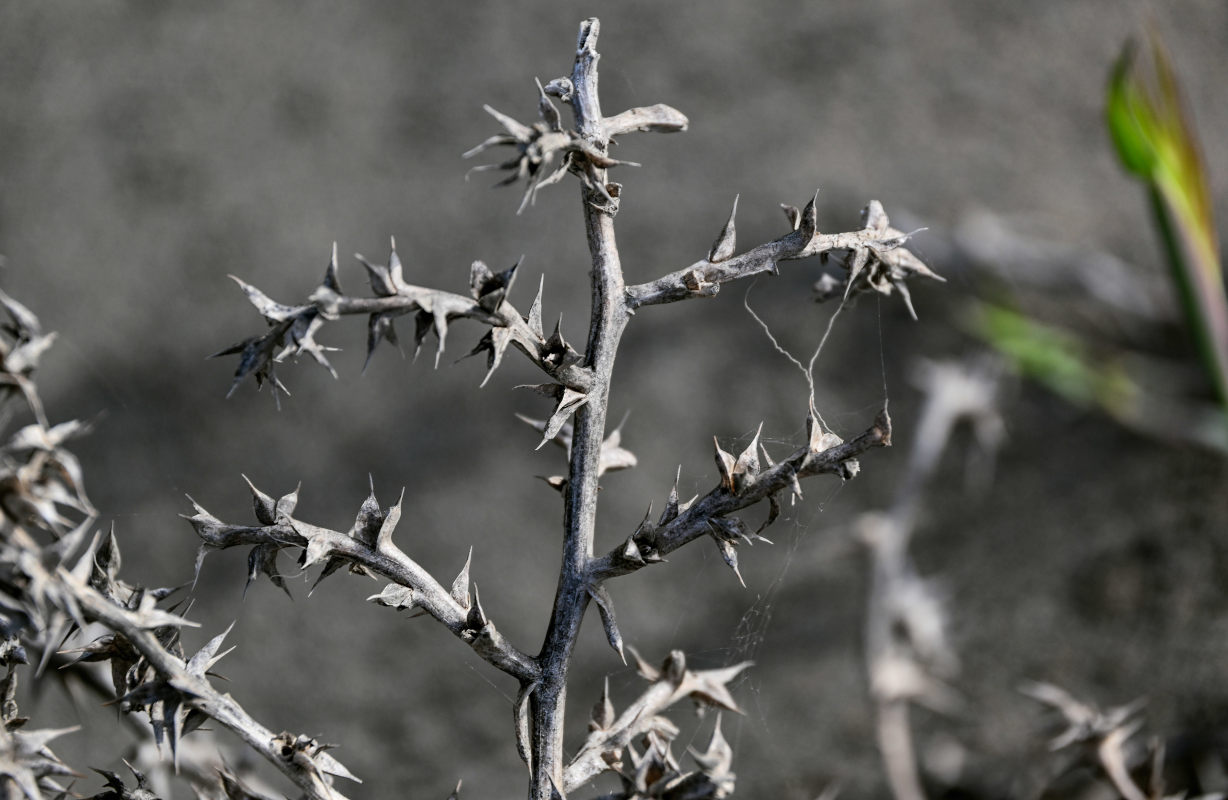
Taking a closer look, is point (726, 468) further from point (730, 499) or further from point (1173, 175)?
point (1173, 175)

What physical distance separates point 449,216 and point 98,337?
0.57m

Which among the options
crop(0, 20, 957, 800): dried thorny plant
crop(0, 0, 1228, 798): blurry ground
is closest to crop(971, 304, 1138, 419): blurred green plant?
crop(0, 0, 1228, 798): blurry ground

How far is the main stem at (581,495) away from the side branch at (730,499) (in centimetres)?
2

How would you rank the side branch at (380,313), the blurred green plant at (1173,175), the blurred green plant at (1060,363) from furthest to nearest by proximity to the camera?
the blurred green plant at (1060,363) → the blurred green plant at (1173,175) → the side branch at (380,313)

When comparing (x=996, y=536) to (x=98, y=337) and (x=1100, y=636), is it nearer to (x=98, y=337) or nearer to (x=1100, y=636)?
(x=1100, y=636)

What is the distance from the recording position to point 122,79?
1424 mm

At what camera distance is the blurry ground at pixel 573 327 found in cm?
126

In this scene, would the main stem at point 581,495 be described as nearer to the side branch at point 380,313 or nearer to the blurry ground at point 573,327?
the side branch at point 380,313

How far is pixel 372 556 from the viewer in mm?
372

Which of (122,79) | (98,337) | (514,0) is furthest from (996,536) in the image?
(122,79)

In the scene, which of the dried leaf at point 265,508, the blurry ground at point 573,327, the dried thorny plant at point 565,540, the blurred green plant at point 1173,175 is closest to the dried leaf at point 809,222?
the dried thorny plant at point 565,540

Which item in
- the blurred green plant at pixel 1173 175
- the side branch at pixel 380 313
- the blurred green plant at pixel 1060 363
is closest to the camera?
the side branch at pixel 380 313

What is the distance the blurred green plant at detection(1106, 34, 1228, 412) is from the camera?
0.65 m

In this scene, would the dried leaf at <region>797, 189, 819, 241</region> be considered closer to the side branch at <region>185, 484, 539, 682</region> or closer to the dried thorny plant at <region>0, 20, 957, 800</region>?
the dried thorny plant at <region>0, 20, 957, 800</region>
